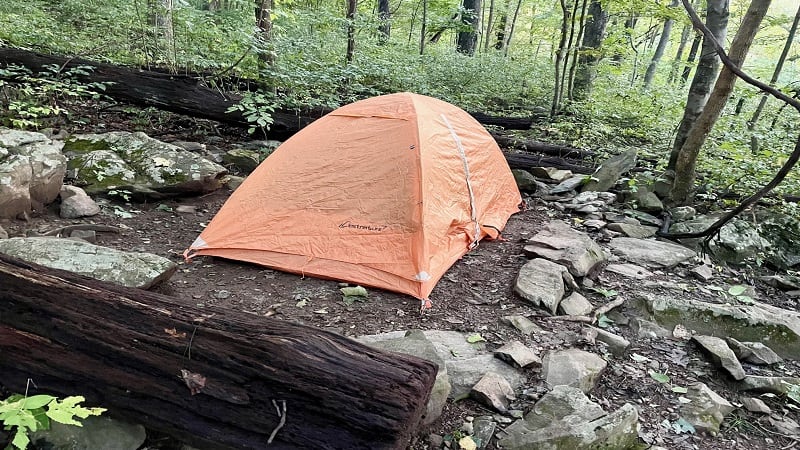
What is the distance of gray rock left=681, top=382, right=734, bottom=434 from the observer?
277 cm

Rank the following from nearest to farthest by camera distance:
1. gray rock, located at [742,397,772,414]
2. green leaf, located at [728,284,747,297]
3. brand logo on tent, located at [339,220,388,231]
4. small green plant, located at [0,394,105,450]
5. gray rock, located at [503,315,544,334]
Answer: small green plant, located at [0,394,105,450] < gray rock, located at [742,397,772,414] < gray rock, located at [503,315,544,334] < green leaf, located at [728,284,747,297] < brand logo on tent, located at [339,220,388,231]

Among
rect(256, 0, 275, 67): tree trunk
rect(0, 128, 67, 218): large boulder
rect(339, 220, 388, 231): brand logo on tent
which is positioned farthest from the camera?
rect(256, 0, 275, 67): tree trunk

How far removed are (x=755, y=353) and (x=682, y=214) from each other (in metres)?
2.90

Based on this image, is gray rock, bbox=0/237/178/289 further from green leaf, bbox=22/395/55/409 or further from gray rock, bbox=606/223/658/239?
gray rock, bbox=606/223/658/239

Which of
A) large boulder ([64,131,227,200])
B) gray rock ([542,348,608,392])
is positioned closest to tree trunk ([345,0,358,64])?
large boulder ([64,131,227,200])

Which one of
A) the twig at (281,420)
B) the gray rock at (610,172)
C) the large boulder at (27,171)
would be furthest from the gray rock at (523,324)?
the large boulder at (27,171)

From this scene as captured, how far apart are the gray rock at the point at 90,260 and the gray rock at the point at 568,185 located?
218 inches

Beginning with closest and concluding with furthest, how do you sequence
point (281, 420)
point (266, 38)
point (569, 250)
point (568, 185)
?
1. point (281, 420)
2. point (569, 250)
3. point (568, 185)
4. point (266, 38)

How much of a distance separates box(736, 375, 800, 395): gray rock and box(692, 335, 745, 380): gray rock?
0.05 meters

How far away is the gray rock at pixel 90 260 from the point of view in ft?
11.0

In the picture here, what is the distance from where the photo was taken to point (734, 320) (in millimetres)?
3723

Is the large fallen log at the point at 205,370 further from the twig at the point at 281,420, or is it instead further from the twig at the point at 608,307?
the twig at the point at 608,307

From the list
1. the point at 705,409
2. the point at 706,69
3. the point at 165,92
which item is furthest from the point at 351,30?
the point at 705,409

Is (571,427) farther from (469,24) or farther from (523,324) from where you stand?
(469,24)
